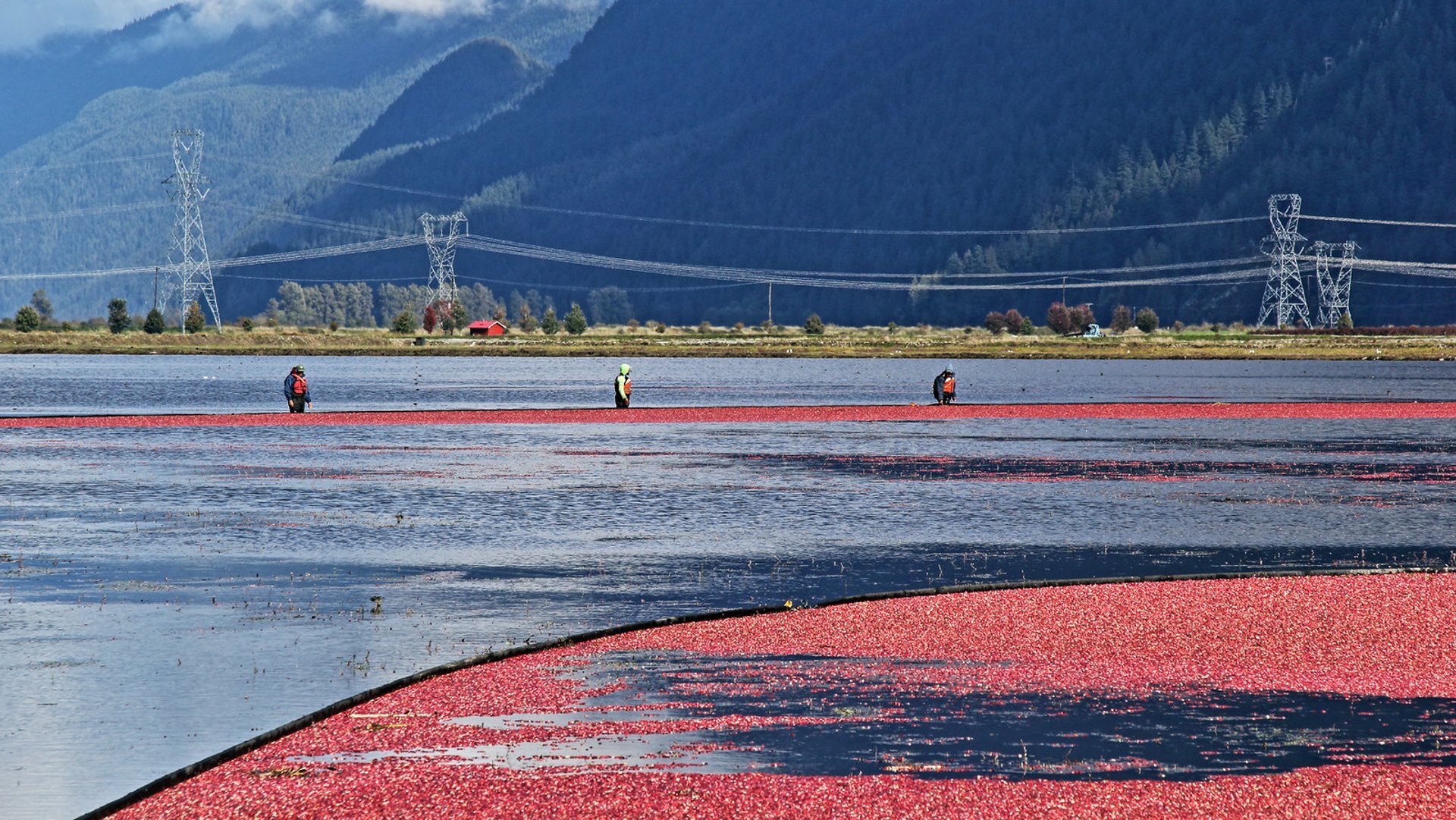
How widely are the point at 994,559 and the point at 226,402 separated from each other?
5462 centimetres

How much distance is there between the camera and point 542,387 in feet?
Answer: 310

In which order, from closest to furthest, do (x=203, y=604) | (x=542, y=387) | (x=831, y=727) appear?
(x=831, y=727) < (x=203, y=604) < (x=542, y=387)

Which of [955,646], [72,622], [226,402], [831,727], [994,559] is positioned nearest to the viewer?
[831,727]

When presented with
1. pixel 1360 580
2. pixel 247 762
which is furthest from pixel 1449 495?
pixel 247 762

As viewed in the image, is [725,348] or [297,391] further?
[725,348]

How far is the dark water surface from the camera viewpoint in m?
16.8

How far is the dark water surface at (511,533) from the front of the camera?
16812 mm

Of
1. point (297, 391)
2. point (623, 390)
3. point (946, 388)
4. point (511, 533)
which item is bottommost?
point (511, 533)

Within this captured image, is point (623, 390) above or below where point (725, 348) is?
below

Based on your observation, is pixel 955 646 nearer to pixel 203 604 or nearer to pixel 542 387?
pixel 203 604

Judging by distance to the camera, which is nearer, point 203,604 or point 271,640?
point 271,640

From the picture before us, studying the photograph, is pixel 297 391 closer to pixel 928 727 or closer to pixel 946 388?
pixel 946 388

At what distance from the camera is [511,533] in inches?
1120

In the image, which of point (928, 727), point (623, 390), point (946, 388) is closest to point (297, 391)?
point (623, 390)
